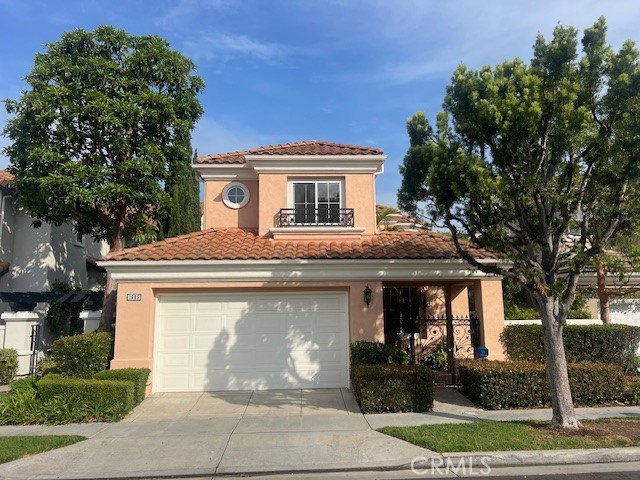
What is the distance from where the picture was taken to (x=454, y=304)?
1380cm

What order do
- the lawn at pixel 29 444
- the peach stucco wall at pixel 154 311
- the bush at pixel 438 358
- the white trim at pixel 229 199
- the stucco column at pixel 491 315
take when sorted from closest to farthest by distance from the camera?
1. the lawn at pixel 29 444
2. the peach stucco wall at pixel 154 311
3. the stucco column at pixel 491 315
4. the bush at pixel 438 358
5. the white trim at pixel 229 199

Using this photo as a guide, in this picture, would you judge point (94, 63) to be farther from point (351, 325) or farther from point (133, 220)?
point (351, 325)

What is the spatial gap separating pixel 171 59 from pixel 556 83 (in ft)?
34.3

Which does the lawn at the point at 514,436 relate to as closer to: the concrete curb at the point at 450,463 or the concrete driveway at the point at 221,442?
the concrete curb at the point at 450,463

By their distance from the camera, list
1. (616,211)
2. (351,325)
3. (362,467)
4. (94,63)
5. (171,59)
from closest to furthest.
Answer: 1. (362,467)
2. (616,211)
3. (351,325)
4. (94,63)
5. (171,59)

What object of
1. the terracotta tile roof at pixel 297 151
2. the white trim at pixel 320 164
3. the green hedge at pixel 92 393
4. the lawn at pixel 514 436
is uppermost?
the terracotta tile roof at pixel 297 151

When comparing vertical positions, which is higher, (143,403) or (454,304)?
(454,304)

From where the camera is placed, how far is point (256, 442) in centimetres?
730

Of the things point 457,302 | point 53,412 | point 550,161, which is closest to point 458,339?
point 457,302

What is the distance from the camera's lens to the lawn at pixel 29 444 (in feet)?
22.0

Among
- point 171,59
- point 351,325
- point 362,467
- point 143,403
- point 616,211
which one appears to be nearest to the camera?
point 362,467

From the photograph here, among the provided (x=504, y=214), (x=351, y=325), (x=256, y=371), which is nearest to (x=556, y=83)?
(x=504, y=214)
